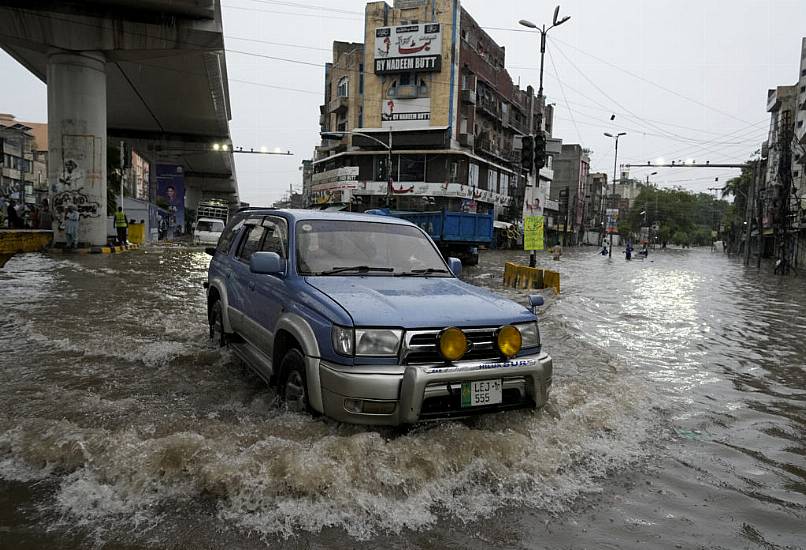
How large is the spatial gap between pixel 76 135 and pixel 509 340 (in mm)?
20861

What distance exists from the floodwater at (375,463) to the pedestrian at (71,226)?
609 inches

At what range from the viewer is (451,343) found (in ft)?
12.1

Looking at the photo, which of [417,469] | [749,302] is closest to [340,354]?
[417,469]

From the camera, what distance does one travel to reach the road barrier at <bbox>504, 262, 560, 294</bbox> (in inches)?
590

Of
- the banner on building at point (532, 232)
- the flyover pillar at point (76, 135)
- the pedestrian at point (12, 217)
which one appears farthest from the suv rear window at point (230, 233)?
the pedestrian at point (12, 217)

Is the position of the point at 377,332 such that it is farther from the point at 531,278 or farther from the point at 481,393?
the point at 531,278

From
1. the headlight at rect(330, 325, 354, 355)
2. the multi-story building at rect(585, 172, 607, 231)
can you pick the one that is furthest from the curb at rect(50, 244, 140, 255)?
the multi-story building at rect(585, 172, 607, 231)

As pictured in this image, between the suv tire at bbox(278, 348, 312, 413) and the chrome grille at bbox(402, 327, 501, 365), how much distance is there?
30.0 inches

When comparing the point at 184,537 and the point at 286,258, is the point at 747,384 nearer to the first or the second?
the point at 286,258

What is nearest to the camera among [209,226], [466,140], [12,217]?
[12,217]

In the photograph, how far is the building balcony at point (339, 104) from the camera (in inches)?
2047

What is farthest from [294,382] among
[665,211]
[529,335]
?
[665,211]

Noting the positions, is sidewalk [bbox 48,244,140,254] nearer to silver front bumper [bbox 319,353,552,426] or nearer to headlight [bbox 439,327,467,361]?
silver front bumper [bbox 319,353,552,426]

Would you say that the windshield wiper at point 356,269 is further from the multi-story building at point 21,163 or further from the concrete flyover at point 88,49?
the multi-story building at point 21,163
